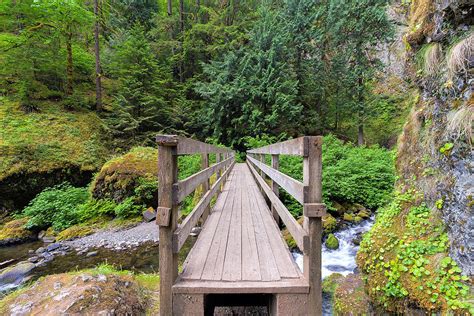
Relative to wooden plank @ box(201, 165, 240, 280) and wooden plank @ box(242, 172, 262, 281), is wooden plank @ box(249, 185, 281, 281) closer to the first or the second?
wooden plank @ box(242, 172, 262, 281)

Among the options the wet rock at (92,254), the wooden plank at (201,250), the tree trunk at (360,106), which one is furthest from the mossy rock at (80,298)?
the tree trunk at (360,106)

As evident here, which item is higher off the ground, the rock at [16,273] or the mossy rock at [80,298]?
the mossy rock at [80,298]

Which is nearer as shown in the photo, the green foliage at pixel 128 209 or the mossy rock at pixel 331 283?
the mossy rock at pixel 331 283

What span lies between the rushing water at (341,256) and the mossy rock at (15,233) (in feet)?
28.5

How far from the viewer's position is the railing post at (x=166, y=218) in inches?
64.4

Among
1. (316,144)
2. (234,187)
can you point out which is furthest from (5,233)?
(316,144)

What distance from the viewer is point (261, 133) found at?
15281 millimetres

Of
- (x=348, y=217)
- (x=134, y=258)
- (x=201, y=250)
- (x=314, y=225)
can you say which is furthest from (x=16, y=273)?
(x=348, y=217)

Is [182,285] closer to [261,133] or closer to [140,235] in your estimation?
[140,235]

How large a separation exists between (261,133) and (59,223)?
37.2 ft

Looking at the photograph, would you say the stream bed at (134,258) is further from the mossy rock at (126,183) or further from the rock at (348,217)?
the mossy rock at (126,183)

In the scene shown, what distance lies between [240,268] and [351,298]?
282cm

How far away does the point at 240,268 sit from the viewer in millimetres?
2002

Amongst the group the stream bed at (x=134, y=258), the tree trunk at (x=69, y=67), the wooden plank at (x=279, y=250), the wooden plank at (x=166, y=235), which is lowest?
the stream bed at (x=134, y=258)
